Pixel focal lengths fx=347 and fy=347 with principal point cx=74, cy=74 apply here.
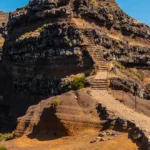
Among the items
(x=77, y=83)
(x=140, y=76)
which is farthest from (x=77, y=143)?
(x=140, y=76)

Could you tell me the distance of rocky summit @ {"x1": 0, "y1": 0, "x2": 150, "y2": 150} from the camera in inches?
990

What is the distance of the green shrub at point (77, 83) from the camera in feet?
106

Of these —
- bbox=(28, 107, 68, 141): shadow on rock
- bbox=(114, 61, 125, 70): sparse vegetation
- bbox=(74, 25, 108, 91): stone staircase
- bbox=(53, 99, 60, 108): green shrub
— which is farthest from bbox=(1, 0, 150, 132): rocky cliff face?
bbox=(28, 107, 68, 141): shadow on rock

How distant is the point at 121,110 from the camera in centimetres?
2569

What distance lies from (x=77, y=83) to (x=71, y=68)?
472 cm

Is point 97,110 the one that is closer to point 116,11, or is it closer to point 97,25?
point 97,25

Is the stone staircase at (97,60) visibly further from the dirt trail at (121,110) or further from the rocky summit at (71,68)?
the dirt trail at (121,110)

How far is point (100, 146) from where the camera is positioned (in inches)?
772

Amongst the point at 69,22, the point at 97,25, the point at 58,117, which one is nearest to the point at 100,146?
the point at 58,117

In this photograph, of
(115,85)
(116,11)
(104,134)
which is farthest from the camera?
(116,11)

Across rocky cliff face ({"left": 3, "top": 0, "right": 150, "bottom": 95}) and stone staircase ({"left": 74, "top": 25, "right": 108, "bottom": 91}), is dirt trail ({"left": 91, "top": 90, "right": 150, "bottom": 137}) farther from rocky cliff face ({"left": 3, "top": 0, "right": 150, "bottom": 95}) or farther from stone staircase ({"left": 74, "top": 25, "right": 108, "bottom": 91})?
rocky cliff face ({"left": 3, "top": 0, "right": 150, "bottom": 95})

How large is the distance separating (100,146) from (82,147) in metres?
1.27

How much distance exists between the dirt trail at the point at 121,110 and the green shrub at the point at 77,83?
7.40 feet

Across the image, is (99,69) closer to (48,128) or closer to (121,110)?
(121,110)
